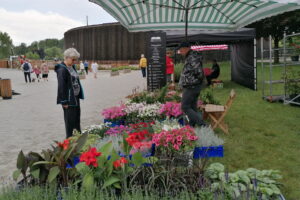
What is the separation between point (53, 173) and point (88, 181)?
41 cm

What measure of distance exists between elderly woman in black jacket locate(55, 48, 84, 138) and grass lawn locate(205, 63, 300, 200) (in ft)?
8.57

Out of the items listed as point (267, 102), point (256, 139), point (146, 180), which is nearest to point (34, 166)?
point (146, 180)

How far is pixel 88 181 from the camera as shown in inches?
121

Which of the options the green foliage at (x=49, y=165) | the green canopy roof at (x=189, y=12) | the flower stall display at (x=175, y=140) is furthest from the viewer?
the green canopy roof at (x=189, y=12)

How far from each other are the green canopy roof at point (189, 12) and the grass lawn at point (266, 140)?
2.33 m

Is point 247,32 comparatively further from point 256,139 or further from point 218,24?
point 256,139

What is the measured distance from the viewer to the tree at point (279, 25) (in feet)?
108

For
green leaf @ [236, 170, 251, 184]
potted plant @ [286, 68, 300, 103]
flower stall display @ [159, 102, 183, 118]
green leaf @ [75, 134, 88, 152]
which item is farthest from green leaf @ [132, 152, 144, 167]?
potted plant @ [286, 68, 300, 103]

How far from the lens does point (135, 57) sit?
55.8m

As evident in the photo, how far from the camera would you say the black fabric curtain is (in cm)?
1430

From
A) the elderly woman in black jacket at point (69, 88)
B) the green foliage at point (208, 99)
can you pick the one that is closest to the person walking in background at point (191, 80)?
the green foliage at point (208, 99)

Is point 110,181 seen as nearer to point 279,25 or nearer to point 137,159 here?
point 137,159

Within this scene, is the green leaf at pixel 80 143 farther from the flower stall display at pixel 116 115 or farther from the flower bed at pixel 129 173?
the flower stall display at pixel 116 115

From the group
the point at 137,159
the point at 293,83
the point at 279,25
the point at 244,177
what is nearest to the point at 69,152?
the point at 137,159
